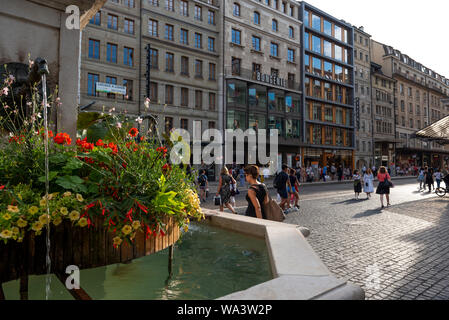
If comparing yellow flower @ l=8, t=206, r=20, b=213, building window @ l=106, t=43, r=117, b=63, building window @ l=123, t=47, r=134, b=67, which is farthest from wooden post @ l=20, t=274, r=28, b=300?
building window @ l=123, t=47, r=134, b=67

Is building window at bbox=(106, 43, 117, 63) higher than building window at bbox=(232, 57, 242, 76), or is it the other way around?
building window at bbox=(232, 57, 242, 76)

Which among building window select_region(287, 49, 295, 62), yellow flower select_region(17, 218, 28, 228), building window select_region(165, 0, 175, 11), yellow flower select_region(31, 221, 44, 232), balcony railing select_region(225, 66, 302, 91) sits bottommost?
yellow flower select_region(31, 221, 44, 232)

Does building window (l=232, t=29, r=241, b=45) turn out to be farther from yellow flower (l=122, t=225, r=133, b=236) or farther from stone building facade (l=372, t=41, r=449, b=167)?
yellow flower (l=122, t=225, r=133, b=236)

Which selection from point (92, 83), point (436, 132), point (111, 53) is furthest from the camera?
point (111, 53)

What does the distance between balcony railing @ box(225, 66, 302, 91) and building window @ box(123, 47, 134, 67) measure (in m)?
9.51

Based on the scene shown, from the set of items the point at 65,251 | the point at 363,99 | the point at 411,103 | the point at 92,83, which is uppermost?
the point at 411,103

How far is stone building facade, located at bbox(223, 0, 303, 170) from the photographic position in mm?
32562

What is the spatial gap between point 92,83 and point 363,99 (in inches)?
1581

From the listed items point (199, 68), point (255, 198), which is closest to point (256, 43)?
point (199, 68)

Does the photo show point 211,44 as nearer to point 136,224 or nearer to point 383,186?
point 383,186

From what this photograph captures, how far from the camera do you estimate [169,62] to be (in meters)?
28.7

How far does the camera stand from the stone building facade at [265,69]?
32.6m

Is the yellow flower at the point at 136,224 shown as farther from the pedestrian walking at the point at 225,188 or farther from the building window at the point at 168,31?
the building window at the point at 168,31

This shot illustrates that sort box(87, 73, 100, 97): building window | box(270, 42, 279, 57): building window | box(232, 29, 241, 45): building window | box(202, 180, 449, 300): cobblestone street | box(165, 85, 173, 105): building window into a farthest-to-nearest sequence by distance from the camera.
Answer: box(270, 42, 279, 57): building window → box(232, 29, 241, 45): building window → box(165, 85, 173, 105): building window → box(87, 73, 100, 97): building window → box(202, 180, 449, 300): cobblestone street
